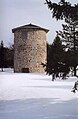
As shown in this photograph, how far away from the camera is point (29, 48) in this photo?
144 ft

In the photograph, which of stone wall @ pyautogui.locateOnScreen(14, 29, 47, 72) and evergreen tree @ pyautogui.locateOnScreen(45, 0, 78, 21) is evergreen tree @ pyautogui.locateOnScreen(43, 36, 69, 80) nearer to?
evergreen tree @ pyautogui.locateOnScreen(45, 0, 78, 21)

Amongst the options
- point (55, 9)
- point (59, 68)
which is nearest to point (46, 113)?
point (59, 68)

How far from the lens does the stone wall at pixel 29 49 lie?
43.5 meters

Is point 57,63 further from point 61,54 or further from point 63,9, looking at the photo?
point 63,9

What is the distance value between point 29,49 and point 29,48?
0.17 m

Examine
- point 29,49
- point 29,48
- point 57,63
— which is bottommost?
point 57,63

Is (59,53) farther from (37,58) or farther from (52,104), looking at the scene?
(37,58)

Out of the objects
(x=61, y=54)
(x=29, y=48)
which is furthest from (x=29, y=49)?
(x=61, y=54)

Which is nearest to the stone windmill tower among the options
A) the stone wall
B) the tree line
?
the stone wall

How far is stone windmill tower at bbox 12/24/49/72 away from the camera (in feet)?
143

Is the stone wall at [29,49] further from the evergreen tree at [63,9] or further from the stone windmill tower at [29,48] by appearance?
the evergreen tree at [63,9]

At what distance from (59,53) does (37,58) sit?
35.5 meters

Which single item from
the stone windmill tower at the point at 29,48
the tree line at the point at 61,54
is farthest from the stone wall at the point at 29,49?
the tree line at the point at 61,54

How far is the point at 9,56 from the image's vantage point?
51594mm
